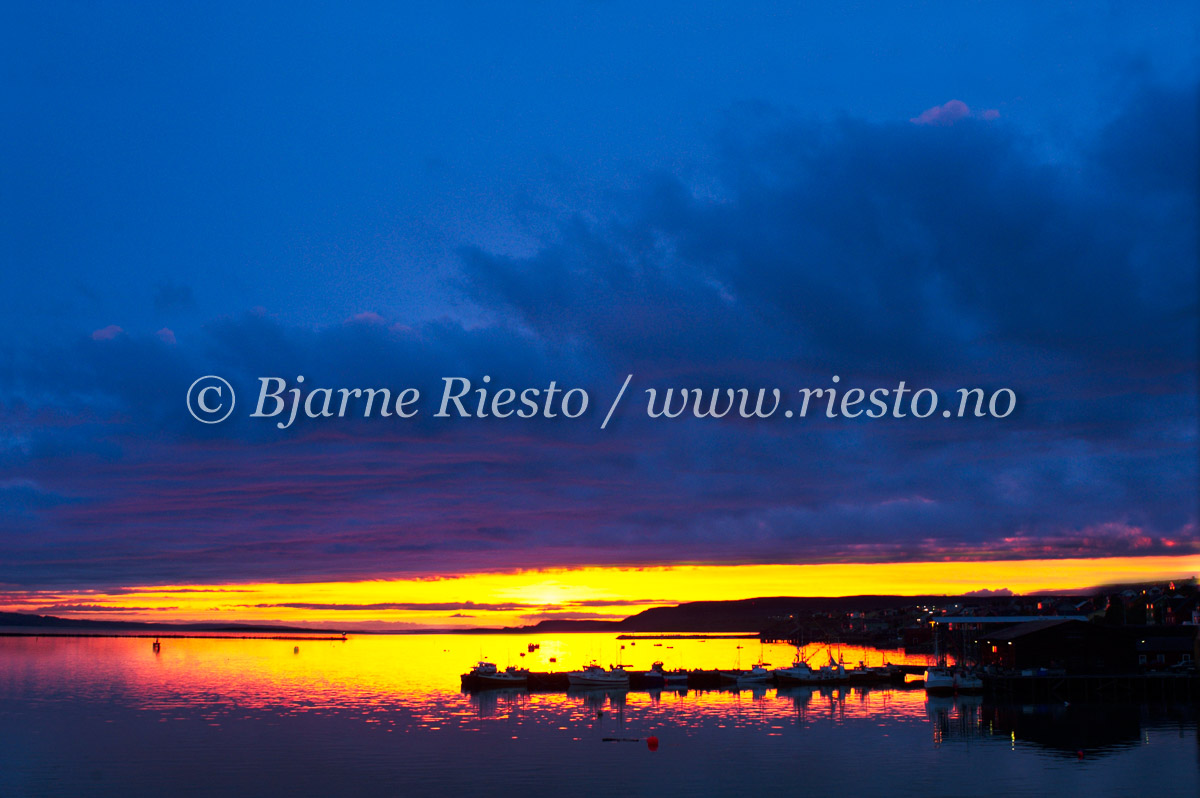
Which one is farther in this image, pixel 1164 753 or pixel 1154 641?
pixel 1154 641

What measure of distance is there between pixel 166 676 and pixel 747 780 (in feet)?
435

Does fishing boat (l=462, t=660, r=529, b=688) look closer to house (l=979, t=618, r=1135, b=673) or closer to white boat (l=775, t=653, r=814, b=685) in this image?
white boat (l=775, t=653, r=814, b=685)

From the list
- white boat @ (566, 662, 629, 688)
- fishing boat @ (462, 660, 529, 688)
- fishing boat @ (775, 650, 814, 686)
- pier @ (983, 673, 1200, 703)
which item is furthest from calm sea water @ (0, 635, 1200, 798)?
fishing boat @ (462, 660, 529, 688)

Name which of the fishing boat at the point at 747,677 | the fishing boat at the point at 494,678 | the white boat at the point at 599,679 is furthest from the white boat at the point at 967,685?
the fishing boat at the point at 494,678

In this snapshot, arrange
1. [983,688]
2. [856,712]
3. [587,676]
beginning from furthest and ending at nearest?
1. [587,676]
2. [983,688]
3. [856,712]

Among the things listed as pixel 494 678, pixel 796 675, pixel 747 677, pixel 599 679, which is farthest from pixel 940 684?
pixel 494 678

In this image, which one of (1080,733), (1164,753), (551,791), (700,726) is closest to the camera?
(551,791)

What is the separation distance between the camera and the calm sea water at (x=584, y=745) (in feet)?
183

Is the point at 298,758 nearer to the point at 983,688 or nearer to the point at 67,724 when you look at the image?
the point at 67,724

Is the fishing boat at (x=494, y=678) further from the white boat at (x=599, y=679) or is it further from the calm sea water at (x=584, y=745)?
the calm sea water at (x=584, y=745)

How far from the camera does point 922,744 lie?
7169cm

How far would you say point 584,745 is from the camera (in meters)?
72.3

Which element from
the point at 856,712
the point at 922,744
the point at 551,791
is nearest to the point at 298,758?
the point at 551,791

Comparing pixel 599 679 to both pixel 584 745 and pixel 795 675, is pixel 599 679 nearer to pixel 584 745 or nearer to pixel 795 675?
pixel 795 675
